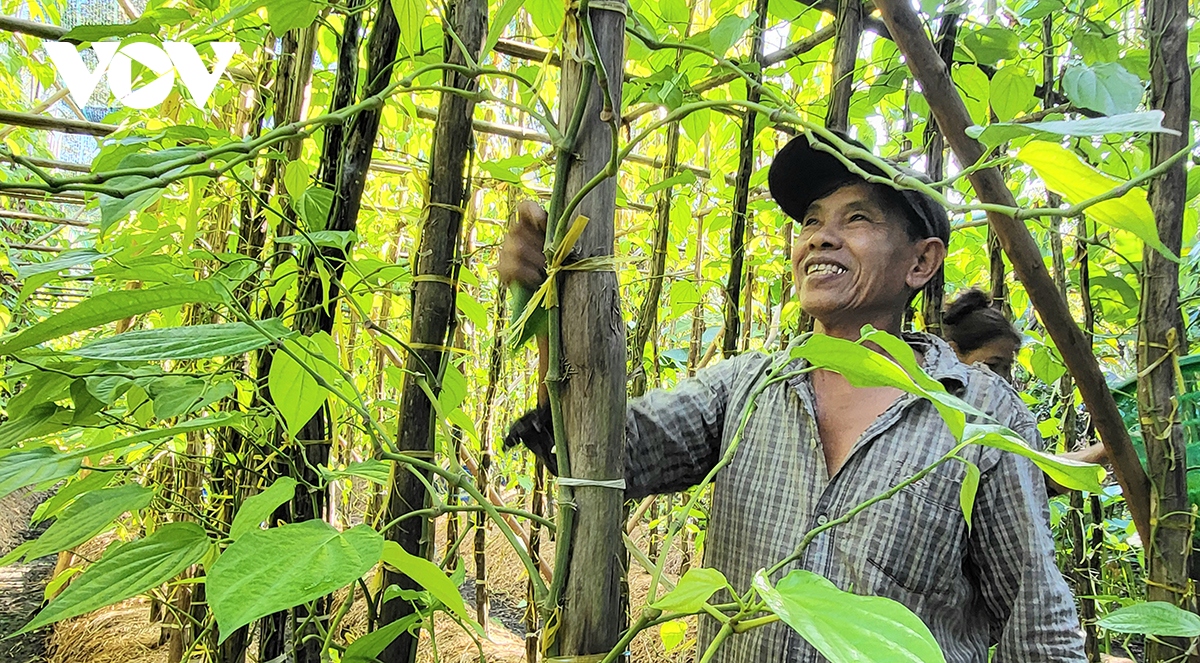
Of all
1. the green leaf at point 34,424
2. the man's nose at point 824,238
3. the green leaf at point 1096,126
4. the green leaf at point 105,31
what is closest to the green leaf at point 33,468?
the green leaf at point 34,424

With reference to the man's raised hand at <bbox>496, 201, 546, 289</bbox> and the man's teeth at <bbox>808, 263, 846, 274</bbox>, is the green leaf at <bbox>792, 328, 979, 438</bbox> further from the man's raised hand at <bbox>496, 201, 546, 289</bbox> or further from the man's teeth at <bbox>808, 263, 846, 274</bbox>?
the man's teeth at <bbox>808, 263, 846, 274</bbox>

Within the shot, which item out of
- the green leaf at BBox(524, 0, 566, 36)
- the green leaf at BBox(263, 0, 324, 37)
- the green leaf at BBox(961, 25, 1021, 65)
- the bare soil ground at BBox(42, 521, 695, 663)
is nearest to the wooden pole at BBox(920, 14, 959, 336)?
the green leaf at BBox(961, 25, 1021, 65)

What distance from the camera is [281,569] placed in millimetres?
284

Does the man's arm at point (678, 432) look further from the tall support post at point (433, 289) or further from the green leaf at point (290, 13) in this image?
the green leaf at point (290, 13)

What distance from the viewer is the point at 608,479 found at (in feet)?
1.45

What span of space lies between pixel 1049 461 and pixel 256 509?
1.33 ft

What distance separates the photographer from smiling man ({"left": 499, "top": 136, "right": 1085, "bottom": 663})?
836 mm

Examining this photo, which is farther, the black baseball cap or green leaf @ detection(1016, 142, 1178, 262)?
the black baseball cap

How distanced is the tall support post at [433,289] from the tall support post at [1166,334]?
0.80 metres

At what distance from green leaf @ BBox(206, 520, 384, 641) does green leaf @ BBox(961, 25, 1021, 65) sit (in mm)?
1100

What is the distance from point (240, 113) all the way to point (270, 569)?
1.52 m

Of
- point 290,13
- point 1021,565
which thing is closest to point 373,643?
point 290,13

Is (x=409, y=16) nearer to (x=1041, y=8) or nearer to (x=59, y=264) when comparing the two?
(x=59, y=264)

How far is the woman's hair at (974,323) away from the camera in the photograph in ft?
4.02
